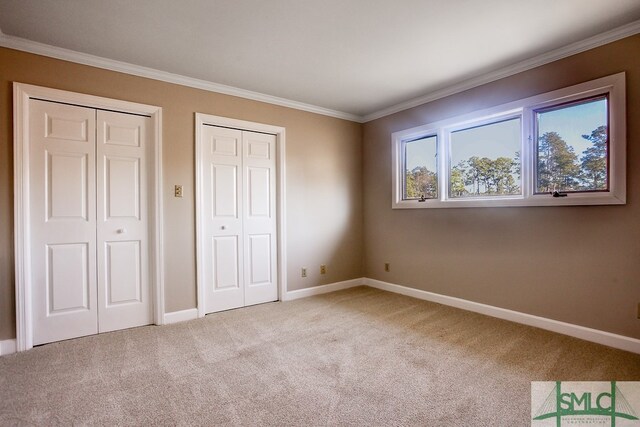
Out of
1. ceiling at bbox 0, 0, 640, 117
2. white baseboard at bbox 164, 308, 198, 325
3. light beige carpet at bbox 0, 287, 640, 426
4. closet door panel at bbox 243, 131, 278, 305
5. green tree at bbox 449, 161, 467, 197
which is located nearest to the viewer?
light beige carpet at bbox 0, 287, 640, 426

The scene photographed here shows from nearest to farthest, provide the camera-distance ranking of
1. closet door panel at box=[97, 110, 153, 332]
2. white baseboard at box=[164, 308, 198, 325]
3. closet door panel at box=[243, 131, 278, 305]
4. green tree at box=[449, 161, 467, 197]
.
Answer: closet door panel at box=[97, 110, 153, 332]
white baseboard at box=[164, 308, 198, 325]
green tree at box=[449, 161, 467, 197]
closet door panel at box=[243, 131, 278, 305]

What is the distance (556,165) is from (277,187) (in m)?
2.92

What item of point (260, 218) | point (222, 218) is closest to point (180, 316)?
point (222, 218)

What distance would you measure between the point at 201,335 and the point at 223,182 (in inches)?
64.1

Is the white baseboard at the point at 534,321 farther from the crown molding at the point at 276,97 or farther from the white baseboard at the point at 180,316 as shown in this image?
the white baseboard at the point at 180,316

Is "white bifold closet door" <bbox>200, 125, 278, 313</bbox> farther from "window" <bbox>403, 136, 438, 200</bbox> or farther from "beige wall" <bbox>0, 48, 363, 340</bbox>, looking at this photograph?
"window" <bbox>403, 136, 438, 200</bbox>

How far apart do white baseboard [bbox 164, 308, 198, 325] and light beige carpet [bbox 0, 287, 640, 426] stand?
0.39 feet

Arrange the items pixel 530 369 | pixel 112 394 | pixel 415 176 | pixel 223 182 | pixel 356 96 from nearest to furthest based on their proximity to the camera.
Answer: pixel 112 394 → pixel 530 369 → pixel 223 182 → pixel 356 96 → pixel 415 176

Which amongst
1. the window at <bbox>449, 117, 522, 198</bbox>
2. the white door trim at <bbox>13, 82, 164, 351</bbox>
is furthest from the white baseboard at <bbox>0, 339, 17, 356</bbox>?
the window at <bbox>449, 117, 522, 198</bbox>

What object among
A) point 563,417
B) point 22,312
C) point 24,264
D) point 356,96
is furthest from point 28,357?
point 356,96

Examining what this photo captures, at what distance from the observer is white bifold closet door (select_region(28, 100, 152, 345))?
2619mm

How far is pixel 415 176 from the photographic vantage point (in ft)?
13.3

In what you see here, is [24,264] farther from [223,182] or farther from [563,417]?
[563,417]

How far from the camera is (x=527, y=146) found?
2951mm
